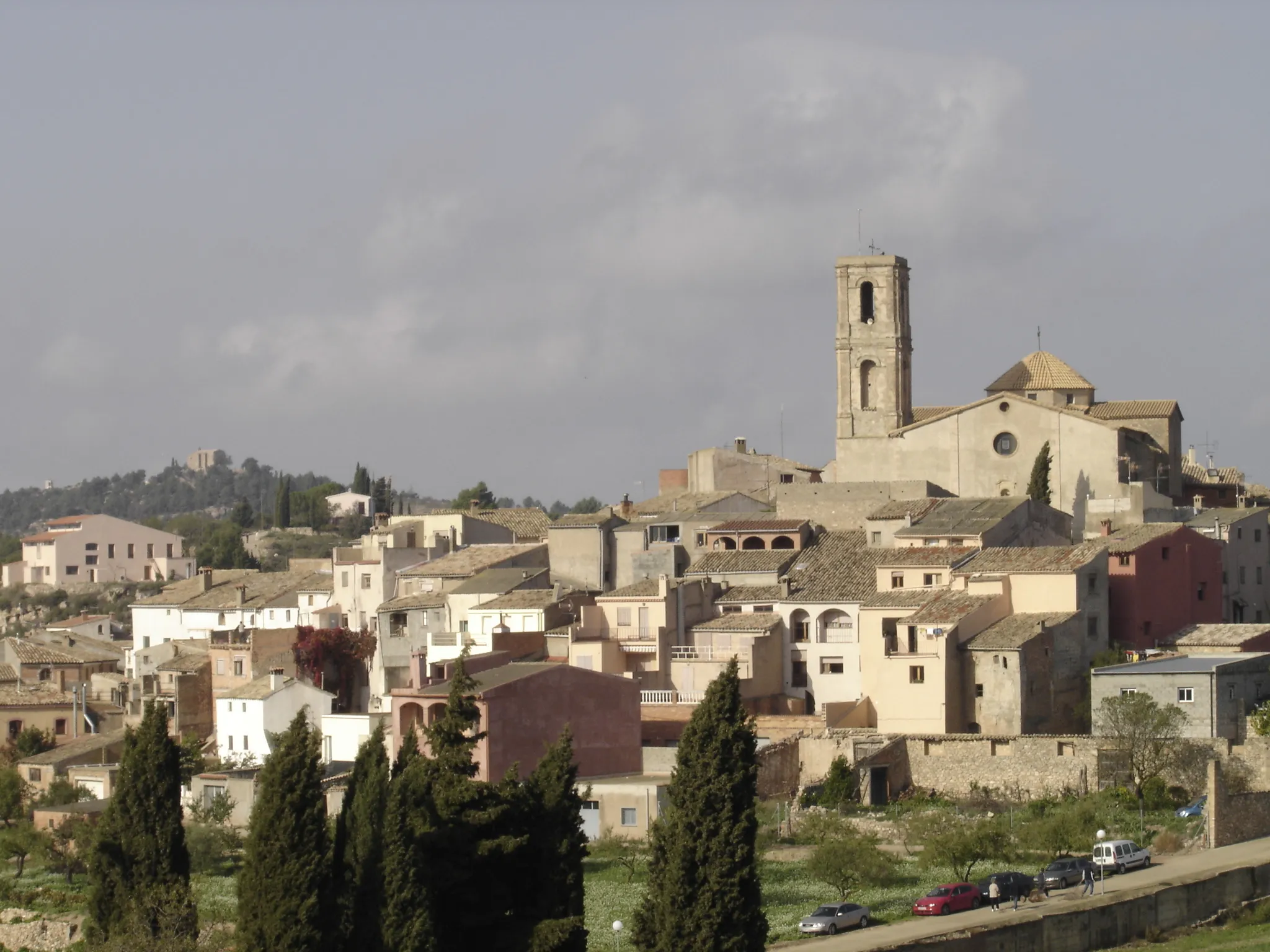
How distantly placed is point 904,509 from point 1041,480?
5724mm

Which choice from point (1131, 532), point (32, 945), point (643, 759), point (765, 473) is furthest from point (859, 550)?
point (32, 945)

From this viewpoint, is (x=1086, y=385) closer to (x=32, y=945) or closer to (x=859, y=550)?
(x=859, y=550)

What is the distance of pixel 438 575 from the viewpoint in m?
62.0

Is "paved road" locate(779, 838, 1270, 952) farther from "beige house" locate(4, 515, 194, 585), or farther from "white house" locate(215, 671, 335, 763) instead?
"beige house" locate(4, 515, 194, 585)

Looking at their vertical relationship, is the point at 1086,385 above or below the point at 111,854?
above

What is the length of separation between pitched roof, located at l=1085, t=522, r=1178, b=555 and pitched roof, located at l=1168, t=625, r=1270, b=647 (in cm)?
233

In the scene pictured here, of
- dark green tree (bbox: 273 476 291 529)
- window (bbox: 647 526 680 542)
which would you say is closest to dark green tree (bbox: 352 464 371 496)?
dark green tree (bbox: 273 476 291 529)

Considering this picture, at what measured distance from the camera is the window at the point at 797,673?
53375 millimetres

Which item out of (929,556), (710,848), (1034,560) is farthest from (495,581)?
(710,848)

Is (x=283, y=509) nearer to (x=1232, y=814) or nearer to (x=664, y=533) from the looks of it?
(x=664, y=533)

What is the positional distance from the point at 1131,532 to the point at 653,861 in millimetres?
24503

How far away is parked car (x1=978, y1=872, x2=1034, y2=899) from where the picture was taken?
38062 millimetres

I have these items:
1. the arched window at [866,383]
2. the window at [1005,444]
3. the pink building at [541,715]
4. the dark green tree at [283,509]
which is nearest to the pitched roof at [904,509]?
the window at [1005,444]

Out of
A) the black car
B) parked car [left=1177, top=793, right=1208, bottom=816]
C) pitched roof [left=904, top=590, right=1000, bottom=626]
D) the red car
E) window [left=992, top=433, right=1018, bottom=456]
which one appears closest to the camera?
the red car
